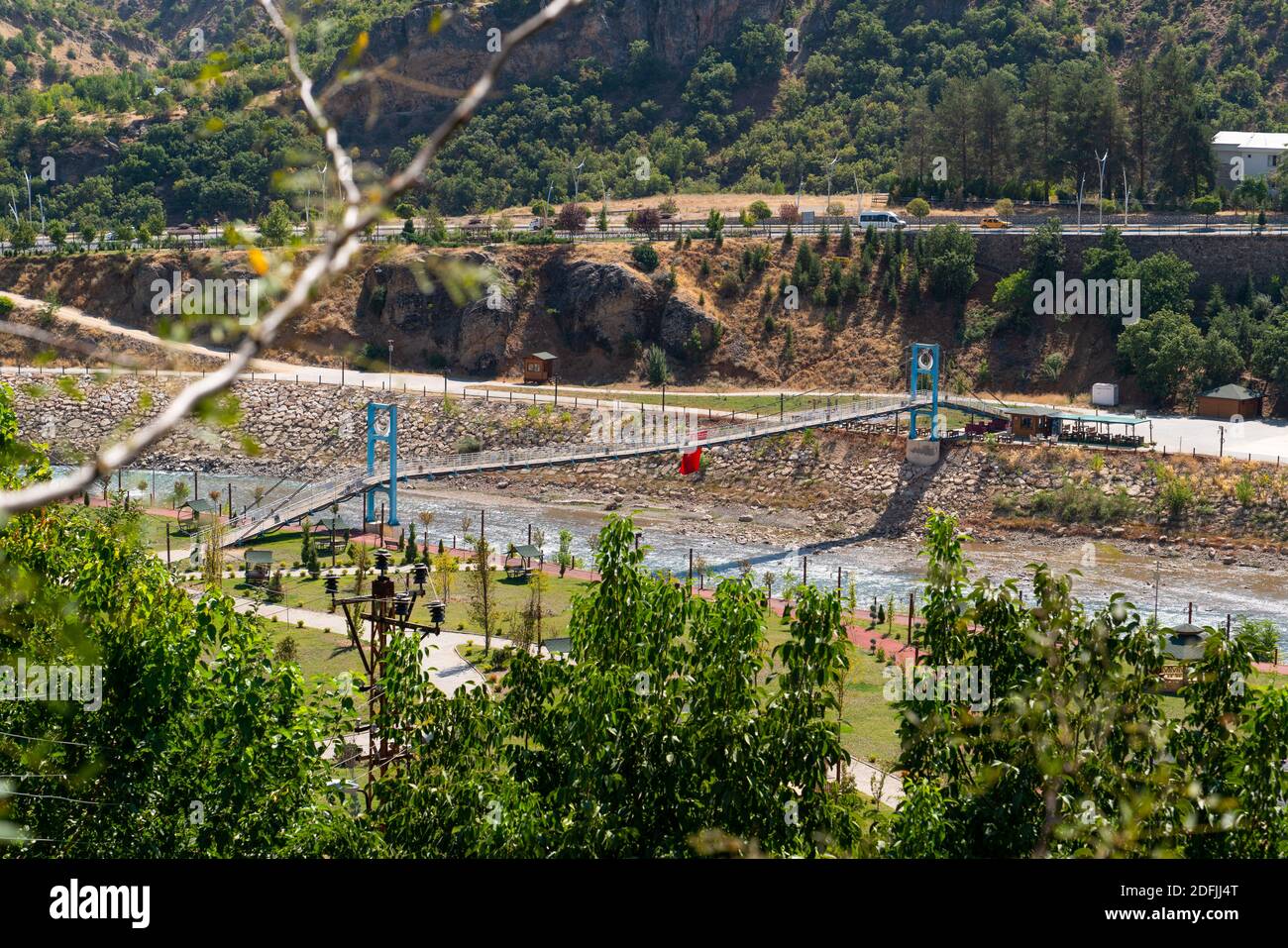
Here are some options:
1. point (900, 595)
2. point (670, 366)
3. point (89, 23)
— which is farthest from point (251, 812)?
point (89, 23)

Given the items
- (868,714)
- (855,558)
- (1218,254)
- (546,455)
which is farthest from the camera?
(1218,254)

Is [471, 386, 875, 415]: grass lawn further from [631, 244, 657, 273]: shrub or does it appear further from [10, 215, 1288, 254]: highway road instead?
[10, 215, 1288, 254]: highway road

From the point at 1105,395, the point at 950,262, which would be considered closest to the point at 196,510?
the point at 1105,395

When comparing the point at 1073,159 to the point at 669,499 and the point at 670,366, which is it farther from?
the point at 669,499

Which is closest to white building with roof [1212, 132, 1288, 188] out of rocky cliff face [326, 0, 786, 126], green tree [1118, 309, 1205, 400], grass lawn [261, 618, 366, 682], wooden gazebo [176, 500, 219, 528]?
green tree [1118, 309, 1205, 400]

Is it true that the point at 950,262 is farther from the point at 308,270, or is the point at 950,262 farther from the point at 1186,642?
the point at 308,270

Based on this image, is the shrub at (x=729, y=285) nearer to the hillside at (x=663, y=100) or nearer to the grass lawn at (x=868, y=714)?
the hillside at (x=663, y=100)

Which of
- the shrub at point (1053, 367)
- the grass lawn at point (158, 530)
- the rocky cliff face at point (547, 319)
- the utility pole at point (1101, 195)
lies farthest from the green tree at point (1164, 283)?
the grass lawn at point (158, 530)
